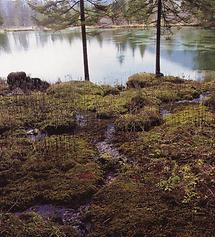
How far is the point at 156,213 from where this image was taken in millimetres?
5957

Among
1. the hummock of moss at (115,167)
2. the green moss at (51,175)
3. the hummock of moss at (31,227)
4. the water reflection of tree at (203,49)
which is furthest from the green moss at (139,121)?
the water reflection of tree at (203,49)

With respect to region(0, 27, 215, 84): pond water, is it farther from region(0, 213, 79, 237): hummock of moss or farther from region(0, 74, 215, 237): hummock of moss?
region(0, 213, 79, 237): hummock of moss

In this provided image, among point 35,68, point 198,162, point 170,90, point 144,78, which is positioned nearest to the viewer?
point 198,162

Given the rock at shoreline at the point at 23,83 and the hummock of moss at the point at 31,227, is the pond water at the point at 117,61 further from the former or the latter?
the hummock of moss at the point at 31,227

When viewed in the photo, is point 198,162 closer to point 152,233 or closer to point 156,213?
point 156,213

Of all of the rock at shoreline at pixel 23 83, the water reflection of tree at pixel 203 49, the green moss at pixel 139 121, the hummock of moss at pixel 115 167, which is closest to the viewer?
the hummock of moss at pixel 115 167

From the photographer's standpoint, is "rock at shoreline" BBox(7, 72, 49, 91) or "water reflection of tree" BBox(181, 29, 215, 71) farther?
"water reflection of tree" BBox(181, 29, 215, 71)

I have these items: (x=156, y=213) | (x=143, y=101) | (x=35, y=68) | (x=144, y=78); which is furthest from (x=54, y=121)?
(x=35, y=68)

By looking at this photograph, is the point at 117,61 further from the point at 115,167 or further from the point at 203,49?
the point at 115,167

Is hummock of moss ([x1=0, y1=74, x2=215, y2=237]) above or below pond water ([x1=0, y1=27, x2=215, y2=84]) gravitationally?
above

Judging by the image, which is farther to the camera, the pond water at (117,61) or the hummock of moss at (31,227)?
the pond water at (117,61)

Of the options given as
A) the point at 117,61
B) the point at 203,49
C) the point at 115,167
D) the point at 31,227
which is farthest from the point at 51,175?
the point at 203,49

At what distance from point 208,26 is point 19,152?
46672 mm

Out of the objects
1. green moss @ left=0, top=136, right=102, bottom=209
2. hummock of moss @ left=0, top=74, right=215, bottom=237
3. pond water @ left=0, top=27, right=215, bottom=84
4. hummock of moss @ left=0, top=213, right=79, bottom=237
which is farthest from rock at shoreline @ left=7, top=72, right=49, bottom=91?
hummock of moss @ left=0, top=213, right=79, bottom=237
